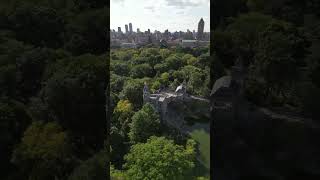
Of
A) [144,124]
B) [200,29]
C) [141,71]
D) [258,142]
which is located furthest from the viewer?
[141,71]

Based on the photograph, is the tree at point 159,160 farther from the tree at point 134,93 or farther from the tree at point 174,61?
the tree at point 174,61

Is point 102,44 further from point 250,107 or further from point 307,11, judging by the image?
point 307,11

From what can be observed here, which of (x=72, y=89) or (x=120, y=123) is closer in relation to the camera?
(x=72, y=89)

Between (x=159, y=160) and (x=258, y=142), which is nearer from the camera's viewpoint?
(x=258, y=142)

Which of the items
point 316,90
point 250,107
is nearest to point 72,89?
point 250,107

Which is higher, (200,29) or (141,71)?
(200,29)

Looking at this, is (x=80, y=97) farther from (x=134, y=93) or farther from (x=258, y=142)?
(x=258, y=142)

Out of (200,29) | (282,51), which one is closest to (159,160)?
(200,29)
